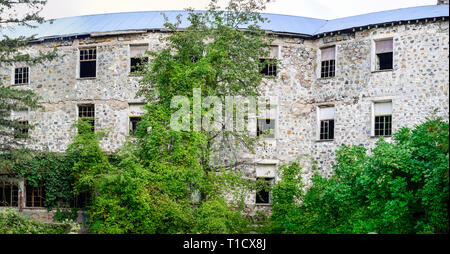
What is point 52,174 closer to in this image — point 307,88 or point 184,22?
point 184,22

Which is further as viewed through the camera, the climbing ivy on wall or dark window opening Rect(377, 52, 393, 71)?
the climbing ivy on wall

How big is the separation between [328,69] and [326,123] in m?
2.49

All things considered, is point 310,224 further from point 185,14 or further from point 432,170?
point 185,14

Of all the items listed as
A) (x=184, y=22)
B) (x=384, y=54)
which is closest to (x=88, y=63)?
(x=184, y=22)

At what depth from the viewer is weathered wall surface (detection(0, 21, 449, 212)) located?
2281cm

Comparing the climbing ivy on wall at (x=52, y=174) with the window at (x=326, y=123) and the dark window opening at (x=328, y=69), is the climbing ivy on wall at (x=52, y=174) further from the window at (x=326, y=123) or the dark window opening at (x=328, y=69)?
the dark window opening at (x=328, y=69)

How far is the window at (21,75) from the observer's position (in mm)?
27125

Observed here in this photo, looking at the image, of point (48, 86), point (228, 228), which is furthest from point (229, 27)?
point (48, 86)

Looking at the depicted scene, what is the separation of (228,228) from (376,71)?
1038cm

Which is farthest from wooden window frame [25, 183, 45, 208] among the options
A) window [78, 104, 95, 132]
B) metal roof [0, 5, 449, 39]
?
metal roof [0, 5, 449, 39]

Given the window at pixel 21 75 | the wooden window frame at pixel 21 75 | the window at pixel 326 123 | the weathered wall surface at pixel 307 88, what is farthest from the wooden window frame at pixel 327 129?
the window at pixel 21 75

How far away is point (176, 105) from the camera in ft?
63.0

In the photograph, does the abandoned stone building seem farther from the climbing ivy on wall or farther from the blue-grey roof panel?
the climbing ivy on wall

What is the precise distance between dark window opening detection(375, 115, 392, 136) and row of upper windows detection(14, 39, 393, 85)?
2199 millimetres
